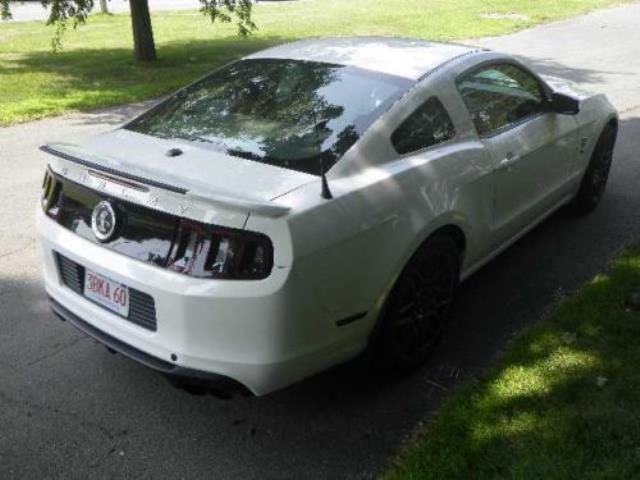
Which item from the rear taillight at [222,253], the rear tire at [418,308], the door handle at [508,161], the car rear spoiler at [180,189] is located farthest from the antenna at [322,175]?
the door handle at [508,161]

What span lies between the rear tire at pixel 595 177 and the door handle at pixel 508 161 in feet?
5.00

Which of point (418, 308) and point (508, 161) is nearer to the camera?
point (418, 308)

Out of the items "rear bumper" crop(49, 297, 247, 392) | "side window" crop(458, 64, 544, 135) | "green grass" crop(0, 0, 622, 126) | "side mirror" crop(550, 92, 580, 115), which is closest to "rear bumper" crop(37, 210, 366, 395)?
"rear bumper" crop(49, 297, 247, 392)

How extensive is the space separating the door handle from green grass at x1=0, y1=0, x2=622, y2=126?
22.6 feet

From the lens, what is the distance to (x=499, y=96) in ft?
14.2

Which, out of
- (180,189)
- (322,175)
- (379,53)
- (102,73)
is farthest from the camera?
(102,73)

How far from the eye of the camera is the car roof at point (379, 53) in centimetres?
382

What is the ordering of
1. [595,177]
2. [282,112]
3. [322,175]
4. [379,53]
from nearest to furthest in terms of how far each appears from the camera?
[322,175] < [282,112] < [379,53] < [595,177]

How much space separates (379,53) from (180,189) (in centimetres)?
177

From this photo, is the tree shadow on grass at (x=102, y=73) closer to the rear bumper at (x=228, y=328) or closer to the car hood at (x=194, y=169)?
the car hood at (x=194, y=169)

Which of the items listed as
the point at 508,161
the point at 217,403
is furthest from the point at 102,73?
the point at 217,403

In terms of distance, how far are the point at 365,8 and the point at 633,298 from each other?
20498mm

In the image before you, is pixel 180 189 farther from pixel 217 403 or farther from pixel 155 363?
pixel 217 403

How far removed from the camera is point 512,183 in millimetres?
4203
